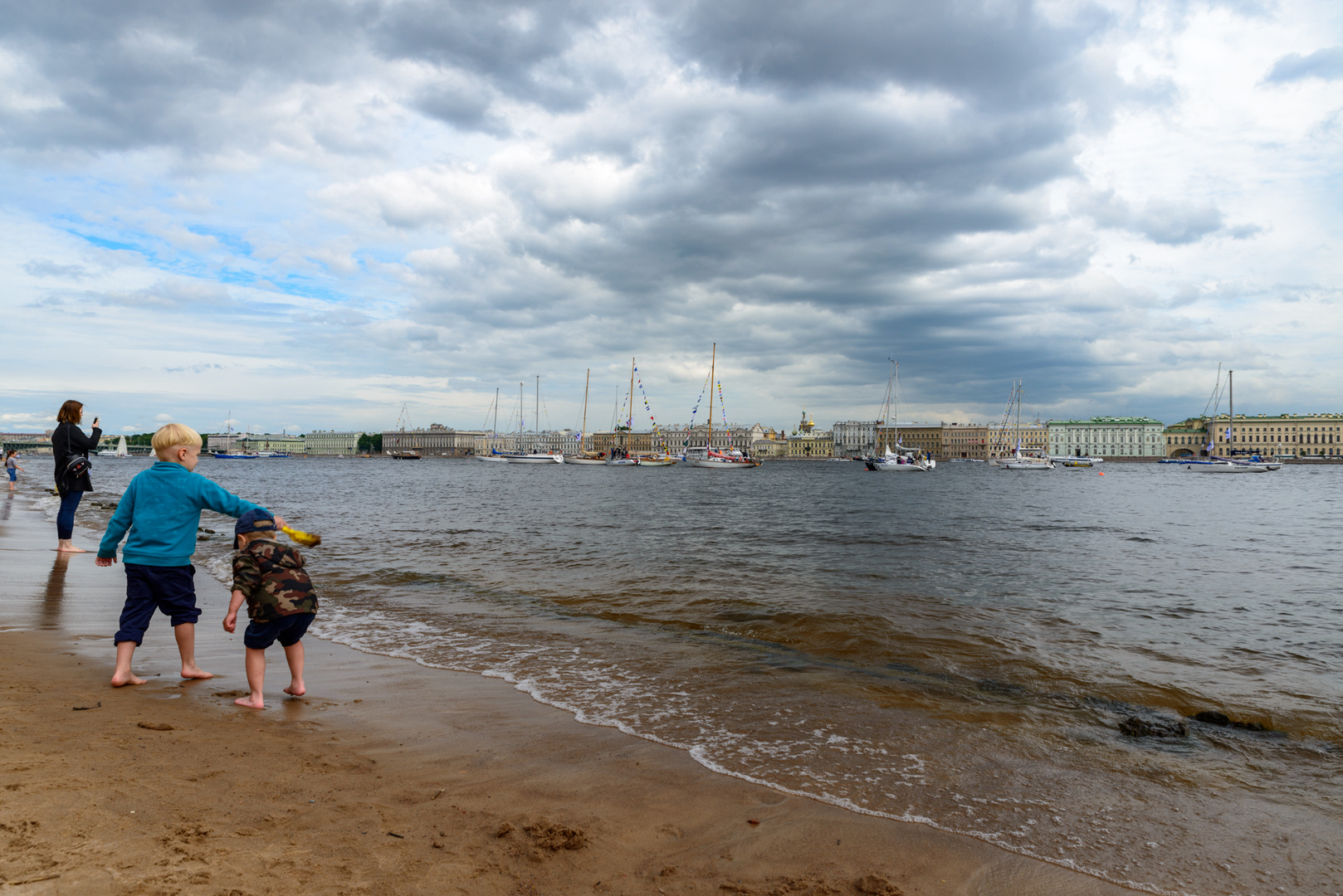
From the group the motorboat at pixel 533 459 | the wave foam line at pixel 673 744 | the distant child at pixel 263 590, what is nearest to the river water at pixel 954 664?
the wave foam line at pixel 673 744

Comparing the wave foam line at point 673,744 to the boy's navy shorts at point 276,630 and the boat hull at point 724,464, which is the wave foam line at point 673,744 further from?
the boat hull at point 724,464

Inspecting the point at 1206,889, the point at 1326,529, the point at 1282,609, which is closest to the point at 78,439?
the point at 1206,889

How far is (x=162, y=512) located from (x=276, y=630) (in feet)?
3.75

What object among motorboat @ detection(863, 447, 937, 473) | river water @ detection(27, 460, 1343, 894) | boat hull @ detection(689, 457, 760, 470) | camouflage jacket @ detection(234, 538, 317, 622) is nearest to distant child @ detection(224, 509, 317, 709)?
camouflage jacket @ detection(234, 538, 317, 622)

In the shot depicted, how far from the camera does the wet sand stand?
2529 mm

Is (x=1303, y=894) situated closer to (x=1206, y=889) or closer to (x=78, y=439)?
(x=1206, y=889)

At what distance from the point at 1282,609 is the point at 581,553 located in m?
12.0

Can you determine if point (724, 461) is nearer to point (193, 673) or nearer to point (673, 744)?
point (193, 673)

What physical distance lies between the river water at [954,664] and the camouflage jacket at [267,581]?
80.1 inches

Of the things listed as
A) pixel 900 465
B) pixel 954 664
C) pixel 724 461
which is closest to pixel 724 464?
pixel 724 461

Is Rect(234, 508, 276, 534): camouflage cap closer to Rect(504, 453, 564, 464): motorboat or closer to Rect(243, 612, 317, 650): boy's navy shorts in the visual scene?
Rect(243, 612, 317, 650): boy's navy shorts

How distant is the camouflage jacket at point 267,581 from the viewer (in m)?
4.48

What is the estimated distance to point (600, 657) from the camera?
6801 millimetres

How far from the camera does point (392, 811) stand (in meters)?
3.12
